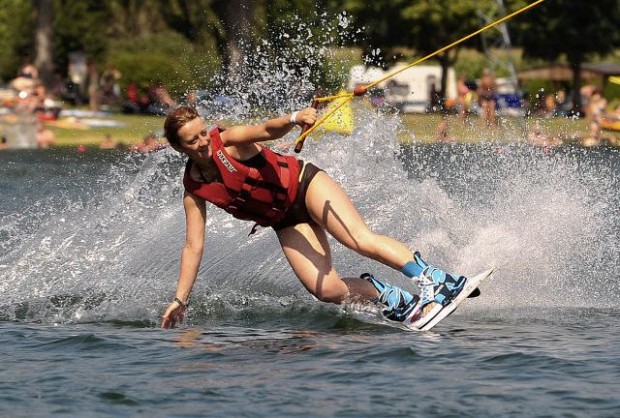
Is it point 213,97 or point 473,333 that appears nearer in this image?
point 473,333

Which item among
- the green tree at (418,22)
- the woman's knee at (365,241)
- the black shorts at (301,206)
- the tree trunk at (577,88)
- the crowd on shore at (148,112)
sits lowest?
the woman's knee at (365,241)

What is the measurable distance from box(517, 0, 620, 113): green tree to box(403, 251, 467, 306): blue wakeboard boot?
133 feet

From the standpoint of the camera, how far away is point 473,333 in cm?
783

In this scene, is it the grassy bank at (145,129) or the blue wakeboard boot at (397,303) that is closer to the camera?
the blue wakeboard boot at (397,303)

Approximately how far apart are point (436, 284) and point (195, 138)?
1552 mm

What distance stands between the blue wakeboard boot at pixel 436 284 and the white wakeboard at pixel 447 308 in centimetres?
2

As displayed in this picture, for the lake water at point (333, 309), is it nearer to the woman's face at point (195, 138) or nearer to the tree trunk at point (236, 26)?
the woman's face at point (195, 138)

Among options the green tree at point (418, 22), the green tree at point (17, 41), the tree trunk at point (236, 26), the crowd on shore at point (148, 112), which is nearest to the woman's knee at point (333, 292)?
the crowd on shore at point (148, 112)

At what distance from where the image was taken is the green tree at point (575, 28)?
47938mm

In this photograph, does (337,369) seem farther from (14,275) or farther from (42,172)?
(42,172)

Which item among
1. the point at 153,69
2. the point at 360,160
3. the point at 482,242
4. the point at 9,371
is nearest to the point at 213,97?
the point at 360,160

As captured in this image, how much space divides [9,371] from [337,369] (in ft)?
5.52

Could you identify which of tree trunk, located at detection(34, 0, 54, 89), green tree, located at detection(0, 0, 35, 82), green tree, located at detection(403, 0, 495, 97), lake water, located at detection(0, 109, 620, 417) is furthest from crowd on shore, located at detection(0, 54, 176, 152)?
green tree, located at detection(0, 0, 35, 82)

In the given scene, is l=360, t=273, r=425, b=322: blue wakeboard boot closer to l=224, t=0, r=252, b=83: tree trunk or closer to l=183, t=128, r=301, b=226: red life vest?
l=183, t=128, r=301, b=226: red life vest
